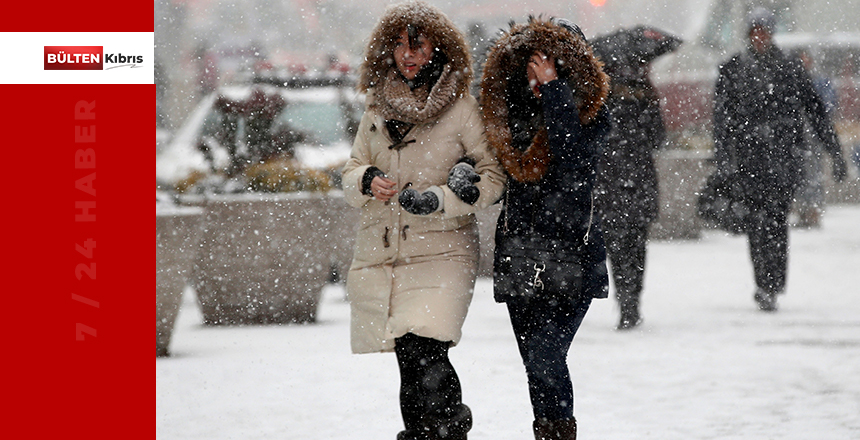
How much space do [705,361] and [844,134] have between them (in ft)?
41.1

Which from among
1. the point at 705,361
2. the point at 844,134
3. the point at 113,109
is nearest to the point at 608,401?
the point at 705,361

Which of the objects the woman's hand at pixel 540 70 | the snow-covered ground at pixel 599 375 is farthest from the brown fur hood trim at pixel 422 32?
the snow-covered ground at pixel 599 375

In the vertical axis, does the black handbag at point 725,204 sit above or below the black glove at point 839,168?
below

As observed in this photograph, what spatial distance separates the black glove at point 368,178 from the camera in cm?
419

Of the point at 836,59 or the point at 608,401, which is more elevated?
the point at 836,59

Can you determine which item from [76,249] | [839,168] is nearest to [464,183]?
[76,249]

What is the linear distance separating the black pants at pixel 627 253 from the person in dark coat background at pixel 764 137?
98cm

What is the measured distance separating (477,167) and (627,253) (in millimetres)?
3452

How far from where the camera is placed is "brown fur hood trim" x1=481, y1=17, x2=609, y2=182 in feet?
13.3

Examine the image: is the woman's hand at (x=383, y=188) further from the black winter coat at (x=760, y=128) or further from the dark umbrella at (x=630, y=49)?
the black winter coat at (x=760, y=128)

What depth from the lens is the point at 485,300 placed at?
9297mm

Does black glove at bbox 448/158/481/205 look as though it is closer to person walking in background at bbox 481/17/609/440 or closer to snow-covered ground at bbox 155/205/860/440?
person walking in background at bbox 481/17/609/440

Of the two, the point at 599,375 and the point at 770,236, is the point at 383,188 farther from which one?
the point at 770,236

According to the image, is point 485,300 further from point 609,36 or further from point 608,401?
point 608,401
